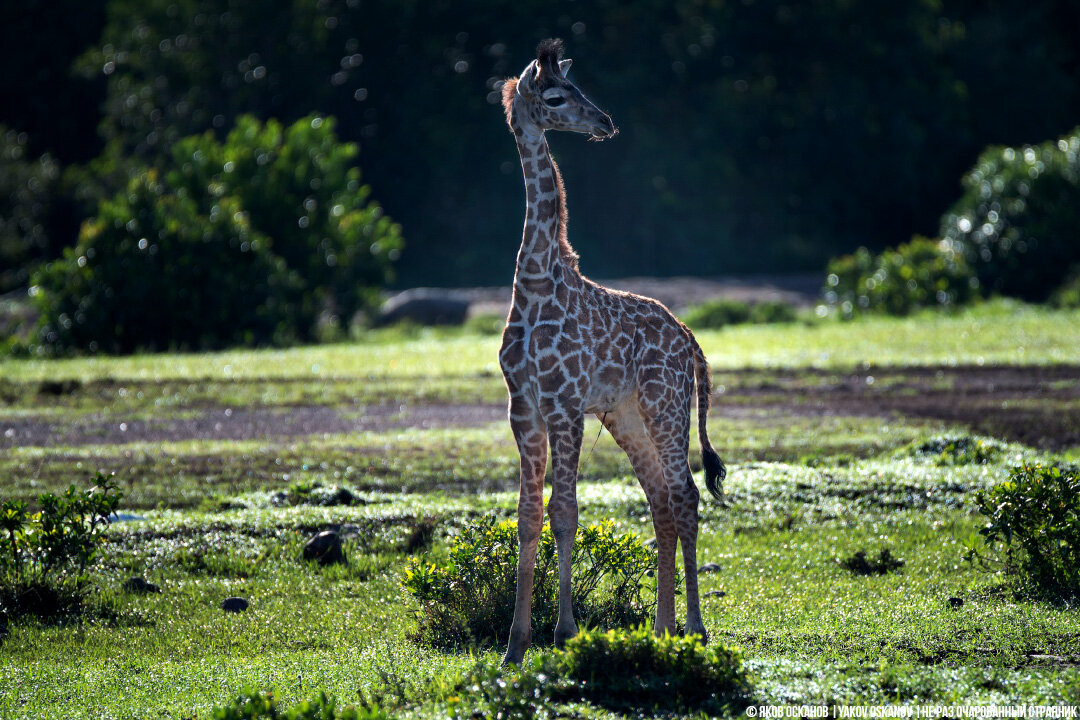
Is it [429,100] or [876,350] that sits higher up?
[429,100]

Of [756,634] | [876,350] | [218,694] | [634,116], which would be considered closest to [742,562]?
[756,634]

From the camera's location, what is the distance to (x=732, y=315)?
1126 inches

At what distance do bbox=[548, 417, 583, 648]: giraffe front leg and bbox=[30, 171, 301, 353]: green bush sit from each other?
18.8 m

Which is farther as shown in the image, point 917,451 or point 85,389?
point 85,389

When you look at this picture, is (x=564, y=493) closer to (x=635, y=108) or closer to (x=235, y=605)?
(x=235, y=605)

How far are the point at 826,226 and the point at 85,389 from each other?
114 feet

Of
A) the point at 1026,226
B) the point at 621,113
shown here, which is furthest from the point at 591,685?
the point at 621,113

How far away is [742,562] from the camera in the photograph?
30.7 feet

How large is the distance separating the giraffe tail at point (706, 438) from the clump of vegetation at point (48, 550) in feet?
13.7

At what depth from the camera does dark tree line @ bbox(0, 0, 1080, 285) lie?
42.6 metres

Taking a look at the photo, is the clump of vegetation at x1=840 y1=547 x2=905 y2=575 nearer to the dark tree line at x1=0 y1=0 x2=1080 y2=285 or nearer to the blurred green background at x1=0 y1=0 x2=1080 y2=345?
the blurred green background at x1=0 y1=0 x2=1080 y2=345

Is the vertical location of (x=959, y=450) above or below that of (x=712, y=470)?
below

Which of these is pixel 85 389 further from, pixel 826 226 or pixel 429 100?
pixel 826 226

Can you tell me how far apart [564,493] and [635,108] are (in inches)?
1547
